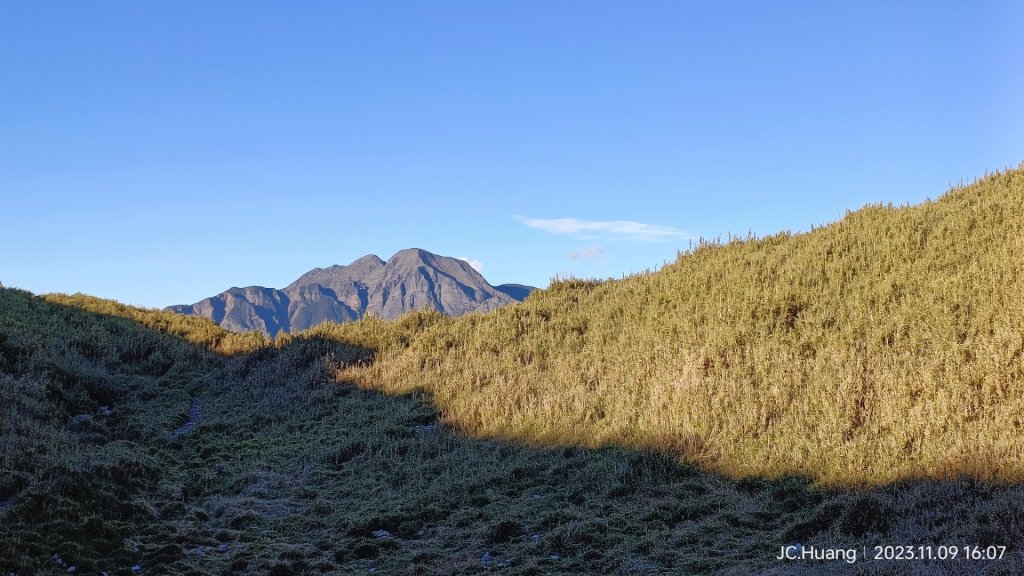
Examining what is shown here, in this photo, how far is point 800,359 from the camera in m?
12.1

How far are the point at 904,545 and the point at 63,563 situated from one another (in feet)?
27.6

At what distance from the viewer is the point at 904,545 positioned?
263 inches

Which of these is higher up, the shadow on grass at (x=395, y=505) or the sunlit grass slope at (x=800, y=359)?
the sunlit grass slope at (x=800, y=359)

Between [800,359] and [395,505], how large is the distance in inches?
279

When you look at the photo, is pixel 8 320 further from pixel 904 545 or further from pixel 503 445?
pixel 904 545

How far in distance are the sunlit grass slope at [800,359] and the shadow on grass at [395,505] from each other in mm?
721

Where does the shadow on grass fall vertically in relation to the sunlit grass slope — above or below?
below

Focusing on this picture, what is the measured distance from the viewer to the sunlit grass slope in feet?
30.5

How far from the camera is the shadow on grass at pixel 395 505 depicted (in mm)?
7348

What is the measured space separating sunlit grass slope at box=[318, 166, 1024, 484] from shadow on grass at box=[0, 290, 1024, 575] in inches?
28.4

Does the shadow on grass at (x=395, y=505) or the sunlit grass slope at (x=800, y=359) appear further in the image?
the sunlit grass slope at (x=800, y=359)

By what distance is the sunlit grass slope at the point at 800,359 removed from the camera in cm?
929

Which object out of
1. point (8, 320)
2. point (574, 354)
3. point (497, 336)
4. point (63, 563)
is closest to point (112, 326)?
point (8, 320)

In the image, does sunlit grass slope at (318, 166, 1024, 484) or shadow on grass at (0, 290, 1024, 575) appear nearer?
shadow on grass at (0, 290, 1024, 575)
